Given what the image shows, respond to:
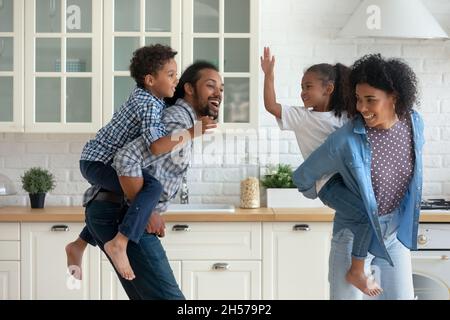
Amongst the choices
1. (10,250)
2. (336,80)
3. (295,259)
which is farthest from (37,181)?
(336,80)

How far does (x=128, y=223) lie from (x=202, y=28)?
119 centimetres

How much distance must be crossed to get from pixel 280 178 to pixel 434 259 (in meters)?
0.59

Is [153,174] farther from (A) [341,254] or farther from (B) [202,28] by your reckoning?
(B) [202,28]

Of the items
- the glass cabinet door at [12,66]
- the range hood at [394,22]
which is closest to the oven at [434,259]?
the range hood at [394,22]

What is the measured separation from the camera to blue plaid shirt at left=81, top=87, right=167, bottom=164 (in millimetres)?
1335

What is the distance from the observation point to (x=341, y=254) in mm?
1288

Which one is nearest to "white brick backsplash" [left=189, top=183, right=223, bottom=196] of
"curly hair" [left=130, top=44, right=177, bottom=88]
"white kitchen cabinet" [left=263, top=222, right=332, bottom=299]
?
"white kitchen cabinet" [left=263, top=222, right=332, bottom=299]

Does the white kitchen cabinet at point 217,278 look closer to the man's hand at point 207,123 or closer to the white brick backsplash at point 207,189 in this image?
the white brick backsplash at point 207,189

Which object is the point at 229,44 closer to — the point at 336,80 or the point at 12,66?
the point at 12,66

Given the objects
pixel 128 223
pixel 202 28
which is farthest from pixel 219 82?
pixel 202 28

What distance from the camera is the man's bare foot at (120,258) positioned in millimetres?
1287

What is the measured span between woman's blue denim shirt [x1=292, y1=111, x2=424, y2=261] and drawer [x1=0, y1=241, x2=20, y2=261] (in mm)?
1222

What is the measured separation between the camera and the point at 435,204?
7.63 ft

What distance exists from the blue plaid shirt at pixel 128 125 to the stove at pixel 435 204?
120 centimetres
